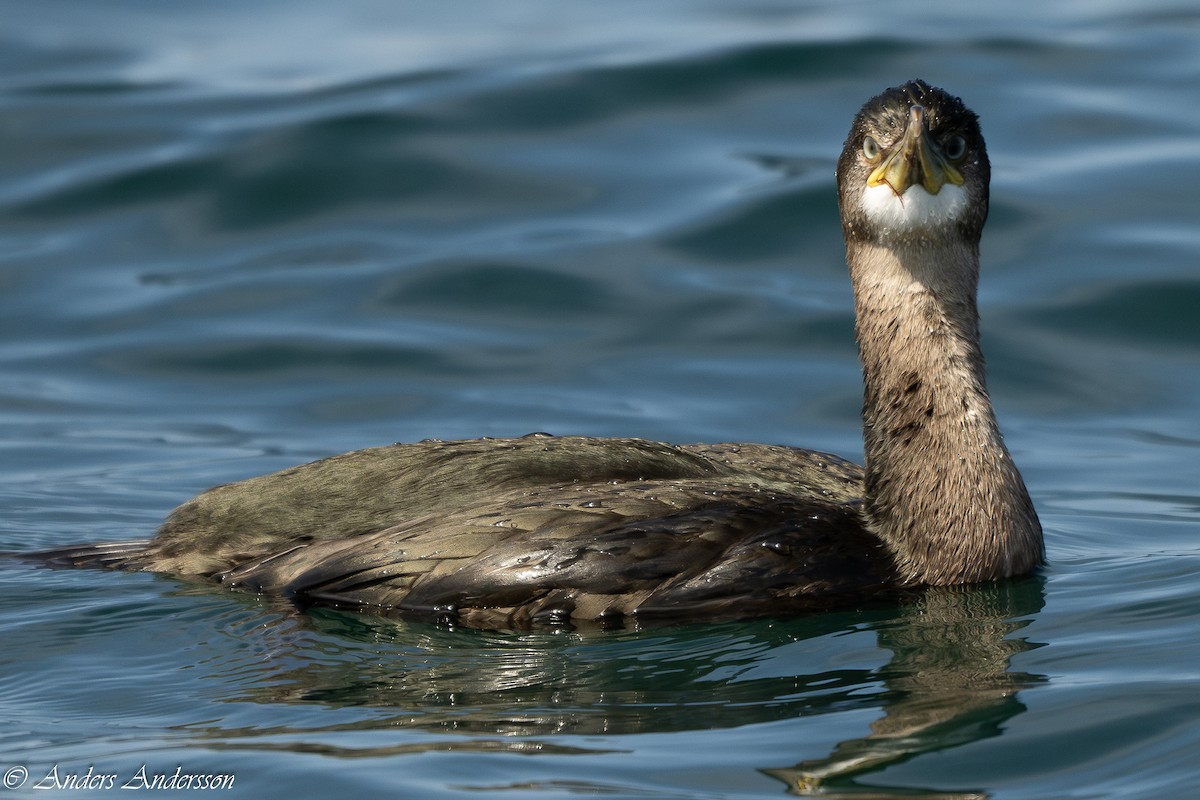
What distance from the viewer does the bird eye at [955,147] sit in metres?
7.22

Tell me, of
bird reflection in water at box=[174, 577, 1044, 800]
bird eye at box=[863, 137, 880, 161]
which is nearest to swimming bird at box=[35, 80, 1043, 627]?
bird eye at box=[863, 137, 880, 161]

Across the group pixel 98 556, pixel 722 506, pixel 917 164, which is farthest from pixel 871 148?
pixel 98 556

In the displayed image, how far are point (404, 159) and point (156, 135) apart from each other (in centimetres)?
241

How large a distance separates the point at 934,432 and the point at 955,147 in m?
1.06

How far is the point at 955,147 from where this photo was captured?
23.8 ft

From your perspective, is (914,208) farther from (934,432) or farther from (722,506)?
(722,506)

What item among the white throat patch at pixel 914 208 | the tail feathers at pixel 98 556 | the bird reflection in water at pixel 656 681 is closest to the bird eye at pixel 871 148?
the white throat patch at pixel 914 208

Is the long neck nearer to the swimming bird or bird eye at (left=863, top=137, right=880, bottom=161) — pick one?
the swimming bird

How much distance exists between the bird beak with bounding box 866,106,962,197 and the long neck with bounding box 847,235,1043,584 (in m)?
0.28

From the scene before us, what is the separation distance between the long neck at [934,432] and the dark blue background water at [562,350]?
230 millimetres

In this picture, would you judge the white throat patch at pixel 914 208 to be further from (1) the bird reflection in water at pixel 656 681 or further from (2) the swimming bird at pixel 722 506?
(1) the bird reflection in water at pixel 656 681

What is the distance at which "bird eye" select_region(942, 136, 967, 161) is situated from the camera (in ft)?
23.7

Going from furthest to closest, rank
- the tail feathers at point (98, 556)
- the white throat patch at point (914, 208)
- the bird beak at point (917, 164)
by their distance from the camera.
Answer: the tail feathers at point (98, 556) < the white throat patch at point (914, 208) < the bird beak at point (917, 164)

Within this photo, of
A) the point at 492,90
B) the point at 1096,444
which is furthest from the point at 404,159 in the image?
the point at 1096,444
